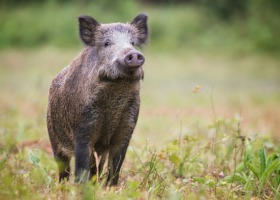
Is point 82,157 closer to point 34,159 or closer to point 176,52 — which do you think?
point 34,159

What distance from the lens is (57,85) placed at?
477 centimetres

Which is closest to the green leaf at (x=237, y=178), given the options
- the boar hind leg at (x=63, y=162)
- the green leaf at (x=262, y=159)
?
the green leaf at (x=262, y=159)

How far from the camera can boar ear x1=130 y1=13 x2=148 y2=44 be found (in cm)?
477

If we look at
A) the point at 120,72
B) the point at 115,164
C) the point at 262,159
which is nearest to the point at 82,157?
the point at 115,164

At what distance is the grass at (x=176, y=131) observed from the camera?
3743 mm

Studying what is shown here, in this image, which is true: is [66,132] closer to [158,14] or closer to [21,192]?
[21,192]

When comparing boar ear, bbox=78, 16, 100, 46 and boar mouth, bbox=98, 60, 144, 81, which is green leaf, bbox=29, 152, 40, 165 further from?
boar ear, bbox=78, 16, 100, 46

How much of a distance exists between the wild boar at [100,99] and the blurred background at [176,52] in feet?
20.2

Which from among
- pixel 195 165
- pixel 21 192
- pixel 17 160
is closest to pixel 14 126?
pixel 17 160

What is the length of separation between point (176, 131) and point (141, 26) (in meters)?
1.85

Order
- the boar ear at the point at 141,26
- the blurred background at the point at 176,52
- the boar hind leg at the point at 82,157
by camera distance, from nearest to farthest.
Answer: the boar hind leg at the point at 82,157 → the boar ear at the point at 141,26 → the blurred background at the point at 176,52

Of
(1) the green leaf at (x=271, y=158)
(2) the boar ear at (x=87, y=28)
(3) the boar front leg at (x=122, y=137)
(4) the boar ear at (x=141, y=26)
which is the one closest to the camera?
(1) the green leaf at (x=271, y=158)

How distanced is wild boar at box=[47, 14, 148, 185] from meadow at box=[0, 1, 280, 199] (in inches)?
8.9

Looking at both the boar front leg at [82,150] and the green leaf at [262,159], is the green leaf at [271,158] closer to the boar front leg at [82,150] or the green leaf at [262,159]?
the green leaf at [262,159]
